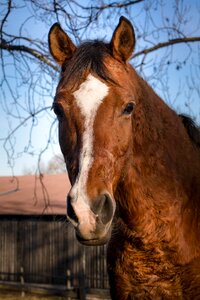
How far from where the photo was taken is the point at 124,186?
3037mm

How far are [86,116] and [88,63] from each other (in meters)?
0.43

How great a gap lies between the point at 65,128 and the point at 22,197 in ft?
70.6

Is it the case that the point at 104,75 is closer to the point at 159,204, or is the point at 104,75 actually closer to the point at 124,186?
the point at 124,186

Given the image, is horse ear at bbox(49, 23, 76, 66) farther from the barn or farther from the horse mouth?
the barn

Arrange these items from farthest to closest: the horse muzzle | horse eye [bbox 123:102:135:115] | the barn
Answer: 1. the barn
2. horse eye [bbox 123:102:135:115]
3. the horse muzzle

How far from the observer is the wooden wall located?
16625 mm

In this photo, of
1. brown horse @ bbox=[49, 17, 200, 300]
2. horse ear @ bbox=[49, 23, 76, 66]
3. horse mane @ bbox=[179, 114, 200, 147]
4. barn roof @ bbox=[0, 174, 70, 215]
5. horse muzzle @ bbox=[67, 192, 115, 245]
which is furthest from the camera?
barn roof @ bbox=[0, 174, 70, 215]

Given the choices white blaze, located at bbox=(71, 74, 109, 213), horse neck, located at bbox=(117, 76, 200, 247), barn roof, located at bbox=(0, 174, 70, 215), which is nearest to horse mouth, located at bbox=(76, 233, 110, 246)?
white blaze, located at bbox=(71, 74, 109, 213)

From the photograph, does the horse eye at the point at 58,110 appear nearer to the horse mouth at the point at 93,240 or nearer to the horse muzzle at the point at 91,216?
the horse muzzle at the point at 91,216

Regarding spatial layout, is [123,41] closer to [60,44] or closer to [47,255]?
[60,44]

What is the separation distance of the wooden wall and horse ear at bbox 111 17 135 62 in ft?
43.6

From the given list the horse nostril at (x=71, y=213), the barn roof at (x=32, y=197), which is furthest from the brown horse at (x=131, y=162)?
the barn roof at (x=32, y=197)

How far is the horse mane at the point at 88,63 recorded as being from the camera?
280cm

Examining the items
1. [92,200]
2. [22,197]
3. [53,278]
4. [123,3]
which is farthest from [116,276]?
[22,197]
